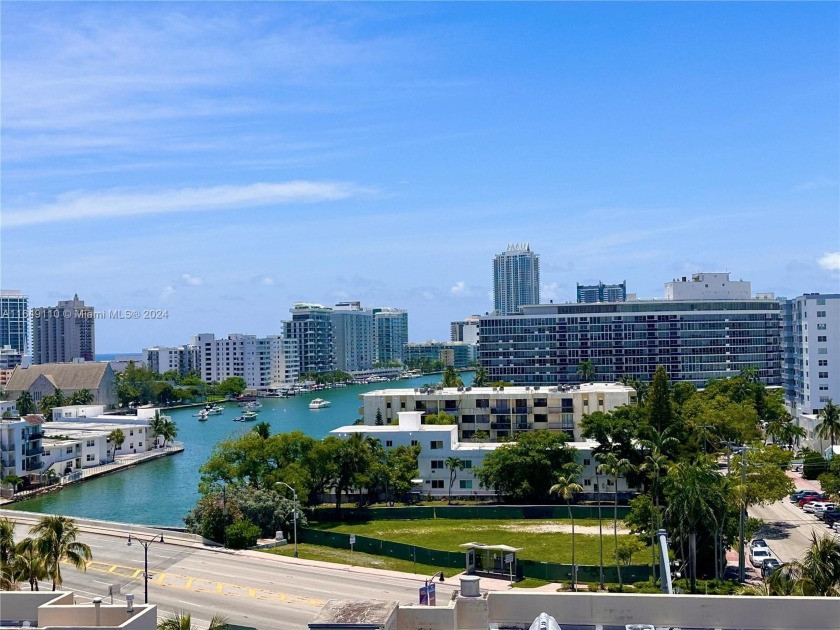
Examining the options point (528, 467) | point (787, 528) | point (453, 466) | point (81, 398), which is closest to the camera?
point (787, 528)

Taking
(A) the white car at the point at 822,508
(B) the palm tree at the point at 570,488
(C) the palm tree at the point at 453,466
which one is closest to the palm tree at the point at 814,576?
(B) the palm tree at the point at 570,488

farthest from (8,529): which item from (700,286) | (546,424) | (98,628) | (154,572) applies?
(700,286)

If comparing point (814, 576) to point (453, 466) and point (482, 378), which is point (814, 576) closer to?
point (453, 466)

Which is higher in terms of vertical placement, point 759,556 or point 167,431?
point 759,556

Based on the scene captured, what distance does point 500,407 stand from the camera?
6612 centimetres

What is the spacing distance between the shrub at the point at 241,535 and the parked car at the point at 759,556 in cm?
2026

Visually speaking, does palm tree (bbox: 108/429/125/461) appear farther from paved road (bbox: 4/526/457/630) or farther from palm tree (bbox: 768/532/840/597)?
palm tree (bbox: 768/532/840/597)

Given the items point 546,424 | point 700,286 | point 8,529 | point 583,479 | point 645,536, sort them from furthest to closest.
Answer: point 700,286 < point 546,424 < point 583,479 < point 645,536 < point 8,529

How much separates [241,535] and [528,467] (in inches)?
637

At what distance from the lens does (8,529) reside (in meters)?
26.7

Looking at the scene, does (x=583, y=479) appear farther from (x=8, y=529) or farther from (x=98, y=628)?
(x=98, y=628)

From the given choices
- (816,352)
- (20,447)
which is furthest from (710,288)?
(20,447)

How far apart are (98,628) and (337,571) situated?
20877mm

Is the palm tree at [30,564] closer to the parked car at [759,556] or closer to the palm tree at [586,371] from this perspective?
the parked car at [759,556]
